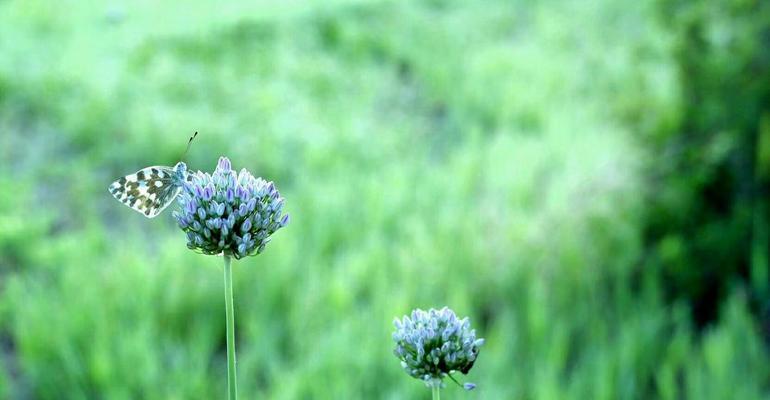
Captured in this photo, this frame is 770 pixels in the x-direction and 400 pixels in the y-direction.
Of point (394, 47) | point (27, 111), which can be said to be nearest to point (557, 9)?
point (394, 47)

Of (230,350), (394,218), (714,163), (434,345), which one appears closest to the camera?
(230,350)

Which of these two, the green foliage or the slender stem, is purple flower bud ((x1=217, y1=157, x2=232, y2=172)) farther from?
the green foliage

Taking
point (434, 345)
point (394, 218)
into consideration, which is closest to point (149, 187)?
point (434, 345)

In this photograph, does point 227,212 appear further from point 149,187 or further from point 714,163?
point 714,163

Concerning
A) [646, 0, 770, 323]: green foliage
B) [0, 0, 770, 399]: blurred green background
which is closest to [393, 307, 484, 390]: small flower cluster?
[0, 0, 770, 399]: blurred green background

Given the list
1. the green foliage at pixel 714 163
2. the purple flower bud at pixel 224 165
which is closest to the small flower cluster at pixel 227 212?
the purple flower bud at pixel 224 165

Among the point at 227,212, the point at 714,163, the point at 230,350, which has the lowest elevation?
the point at 230,350

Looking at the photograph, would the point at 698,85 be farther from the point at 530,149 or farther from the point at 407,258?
the point at 407,258

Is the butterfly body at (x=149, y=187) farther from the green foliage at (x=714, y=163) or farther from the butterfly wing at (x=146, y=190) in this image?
the green foliage at (x=714, y=163)
